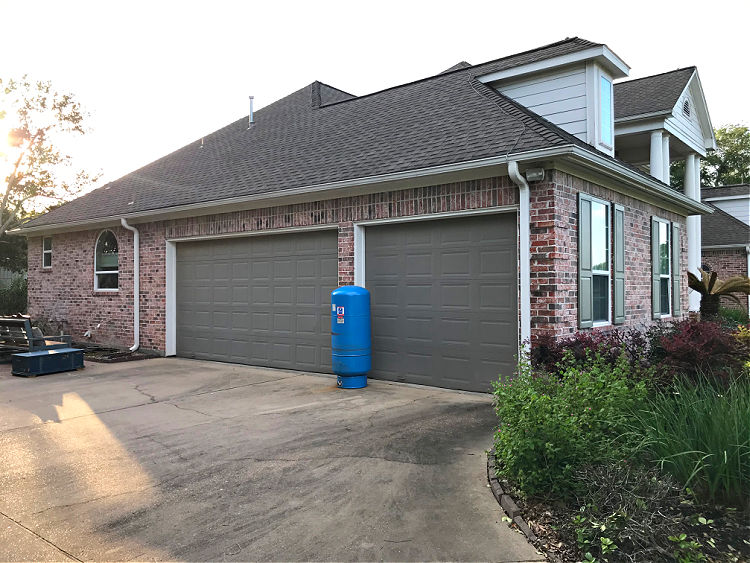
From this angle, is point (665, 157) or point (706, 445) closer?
point (706, 445)

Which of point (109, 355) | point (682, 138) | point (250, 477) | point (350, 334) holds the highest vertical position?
point (682, 138)

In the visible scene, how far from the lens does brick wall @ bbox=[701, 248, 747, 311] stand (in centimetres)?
2123

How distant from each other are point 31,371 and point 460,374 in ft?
24.1

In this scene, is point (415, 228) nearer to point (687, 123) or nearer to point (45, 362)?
point (45, 362)

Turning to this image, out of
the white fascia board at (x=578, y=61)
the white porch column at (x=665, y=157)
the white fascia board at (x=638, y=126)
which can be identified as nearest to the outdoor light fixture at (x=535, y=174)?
the white fascia board at (x=578, y=61)

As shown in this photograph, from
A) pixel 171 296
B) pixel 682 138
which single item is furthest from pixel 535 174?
pixel 682 138

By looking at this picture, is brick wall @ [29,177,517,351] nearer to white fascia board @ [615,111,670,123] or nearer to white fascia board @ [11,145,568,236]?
white fascia board @ [11,145,568,236]

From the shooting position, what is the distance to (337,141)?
450 inches

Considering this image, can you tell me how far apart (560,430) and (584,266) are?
4.37 m

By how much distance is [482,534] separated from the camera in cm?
368

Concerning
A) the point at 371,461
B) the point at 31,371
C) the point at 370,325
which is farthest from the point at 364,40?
the point at 31,371

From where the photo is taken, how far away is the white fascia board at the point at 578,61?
9.50 metres

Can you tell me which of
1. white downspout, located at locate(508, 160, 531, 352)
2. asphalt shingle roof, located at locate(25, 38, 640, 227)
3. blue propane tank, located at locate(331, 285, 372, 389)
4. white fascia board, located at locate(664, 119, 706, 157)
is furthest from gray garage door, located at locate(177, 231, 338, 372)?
white fascia board, located at locate(664, 119, 706, 157)

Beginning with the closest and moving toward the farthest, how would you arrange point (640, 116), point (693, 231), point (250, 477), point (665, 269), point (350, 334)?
point (250, 477)
point (350, 334)
point (665, 269)
point (640, 116)
point (693, 231)
